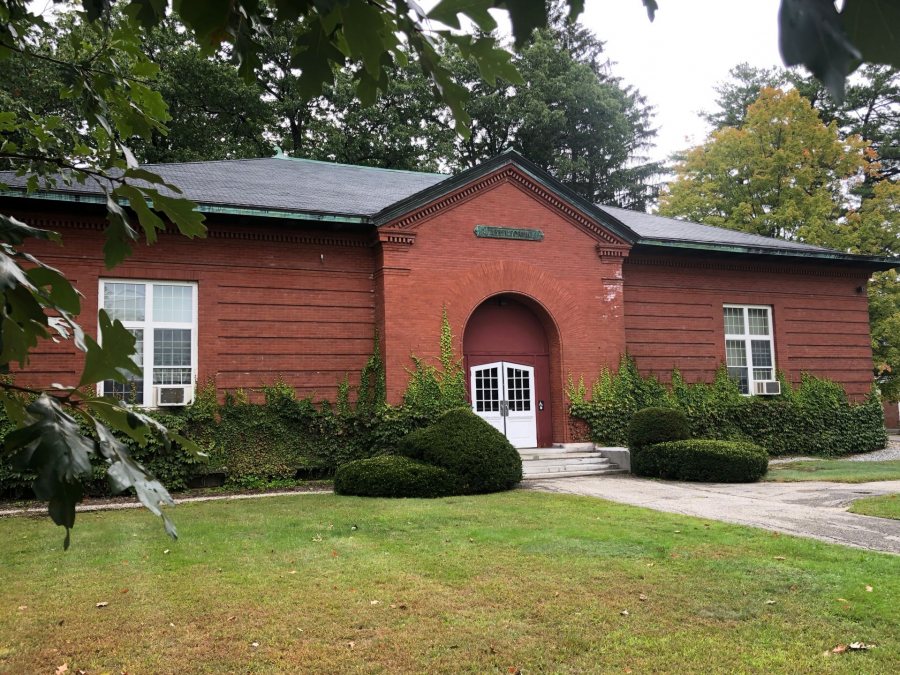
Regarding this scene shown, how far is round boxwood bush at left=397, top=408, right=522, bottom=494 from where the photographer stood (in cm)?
1144

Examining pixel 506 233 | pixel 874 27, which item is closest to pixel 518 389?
pixel 506 233

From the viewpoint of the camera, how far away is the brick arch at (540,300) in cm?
1566

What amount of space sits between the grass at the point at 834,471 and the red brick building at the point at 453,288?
10.4 feet

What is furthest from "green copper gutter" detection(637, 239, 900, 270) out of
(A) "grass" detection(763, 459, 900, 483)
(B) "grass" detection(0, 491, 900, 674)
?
(B) "grass" detection(0, 491, 900, 674)

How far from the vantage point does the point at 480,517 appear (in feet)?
28.8

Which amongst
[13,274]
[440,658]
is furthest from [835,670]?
[13,274]

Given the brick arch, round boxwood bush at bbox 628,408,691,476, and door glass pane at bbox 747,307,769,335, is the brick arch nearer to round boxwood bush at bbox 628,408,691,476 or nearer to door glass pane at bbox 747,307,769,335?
round boxwood bush at bbox 628,408,691,476

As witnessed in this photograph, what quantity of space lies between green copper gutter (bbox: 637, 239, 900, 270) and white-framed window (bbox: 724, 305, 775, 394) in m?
1.59

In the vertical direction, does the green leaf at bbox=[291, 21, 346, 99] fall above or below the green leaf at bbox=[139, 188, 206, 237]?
above

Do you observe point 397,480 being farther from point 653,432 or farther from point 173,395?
point 653,432

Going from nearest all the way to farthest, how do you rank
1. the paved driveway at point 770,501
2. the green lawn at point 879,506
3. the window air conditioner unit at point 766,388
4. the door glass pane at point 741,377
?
the paved driveway at point 770,501
the green lawn at point 879,506
the window air conditioner unit at point 766,388
the door glass pane at point 741,377

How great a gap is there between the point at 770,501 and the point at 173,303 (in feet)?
37.9

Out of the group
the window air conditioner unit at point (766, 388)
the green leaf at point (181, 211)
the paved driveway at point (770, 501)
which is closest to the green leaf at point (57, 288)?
the green leaf at point (181, 211)

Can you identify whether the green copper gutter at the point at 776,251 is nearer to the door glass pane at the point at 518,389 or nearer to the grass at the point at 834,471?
the door glass pane at the point at 518,389
